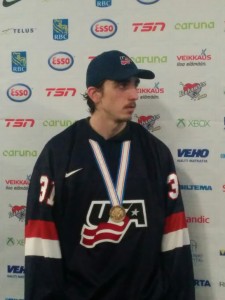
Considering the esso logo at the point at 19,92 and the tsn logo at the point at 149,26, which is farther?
the esso logo at the point at 19,92

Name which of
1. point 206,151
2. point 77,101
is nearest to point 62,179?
point 77,101

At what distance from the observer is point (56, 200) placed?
1.59 meters

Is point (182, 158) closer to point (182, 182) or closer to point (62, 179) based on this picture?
point (182, 182)

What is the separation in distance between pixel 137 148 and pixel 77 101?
1.32 ft

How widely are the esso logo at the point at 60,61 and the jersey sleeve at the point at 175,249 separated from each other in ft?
1.97

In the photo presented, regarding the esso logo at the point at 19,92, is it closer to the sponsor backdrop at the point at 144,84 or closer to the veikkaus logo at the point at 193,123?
the sponsor backdrop at the point at 144,84

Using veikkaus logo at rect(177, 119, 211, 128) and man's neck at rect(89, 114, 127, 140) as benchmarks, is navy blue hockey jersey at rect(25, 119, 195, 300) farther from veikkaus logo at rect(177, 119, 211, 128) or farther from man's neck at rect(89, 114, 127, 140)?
veikkaus logo at rect(177, 119, 211, 128)

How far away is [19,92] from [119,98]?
57 cm

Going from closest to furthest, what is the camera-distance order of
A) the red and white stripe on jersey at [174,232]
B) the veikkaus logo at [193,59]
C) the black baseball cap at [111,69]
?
the black baseball cap at [111,69] → the red and white stripe on jersey at [174,232] → the veikkaus logo at [193,59]

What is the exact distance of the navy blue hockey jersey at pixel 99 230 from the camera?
5.09 ft

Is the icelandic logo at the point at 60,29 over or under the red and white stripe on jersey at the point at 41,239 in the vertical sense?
over

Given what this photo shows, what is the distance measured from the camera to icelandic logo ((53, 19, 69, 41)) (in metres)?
1.86

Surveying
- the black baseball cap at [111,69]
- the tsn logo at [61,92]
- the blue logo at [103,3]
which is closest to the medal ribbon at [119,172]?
the black baseball cap at [111,69]

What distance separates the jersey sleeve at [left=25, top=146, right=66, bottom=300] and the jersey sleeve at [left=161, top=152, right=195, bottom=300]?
0.39 meters
